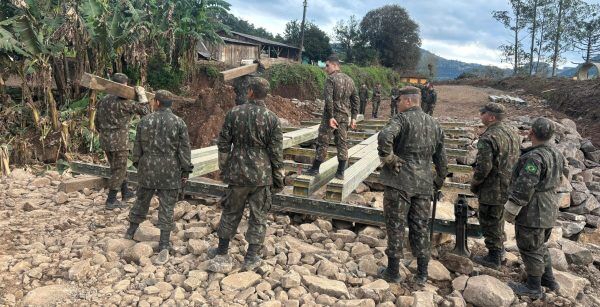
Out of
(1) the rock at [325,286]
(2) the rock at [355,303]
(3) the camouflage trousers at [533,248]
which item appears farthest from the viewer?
(3) the camouflage trousers at [533,248]

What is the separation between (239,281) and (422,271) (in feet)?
5.86

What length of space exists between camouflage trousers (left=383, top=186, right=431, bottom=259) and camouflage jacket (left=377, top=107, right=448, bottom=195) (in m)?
0.09

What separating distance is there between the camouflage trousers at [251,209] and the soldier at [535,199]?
7.66 ft

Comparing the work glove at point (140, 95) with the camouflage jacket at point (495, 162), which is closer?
the camouflage jacket at point (495, 162)

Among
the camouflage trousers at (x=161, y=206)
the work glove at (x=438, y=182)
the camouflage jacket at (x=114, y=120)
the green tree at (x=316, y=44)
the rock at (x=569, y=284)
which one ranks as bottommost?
the rock at (x=569, y=284)

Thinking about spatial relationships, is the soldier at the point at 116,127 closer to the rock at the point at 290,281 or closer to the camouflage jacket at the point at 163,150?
the camouflage jacket at the point at 163,150

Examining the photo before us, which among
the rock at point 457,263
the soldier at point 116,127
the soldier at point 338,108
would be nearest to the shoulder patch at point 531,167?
the rock at point 457,263

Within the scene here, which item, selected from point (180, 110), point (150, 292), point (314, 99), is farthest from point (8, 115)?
point (314, 99)

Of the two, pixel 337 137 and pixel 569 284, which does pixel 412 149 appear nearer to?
pixel 337 137

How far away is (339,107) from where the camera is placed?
5723mm

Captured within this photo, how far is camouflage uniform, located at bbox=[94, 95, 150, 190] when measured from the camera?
18.6 ft

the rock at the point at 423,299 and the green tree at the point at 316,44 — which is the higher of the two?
the green tree at the point at 316,44

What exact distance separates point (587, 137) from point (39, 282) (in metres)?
16.9

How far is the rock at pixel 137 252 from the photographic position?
424 centimetres
